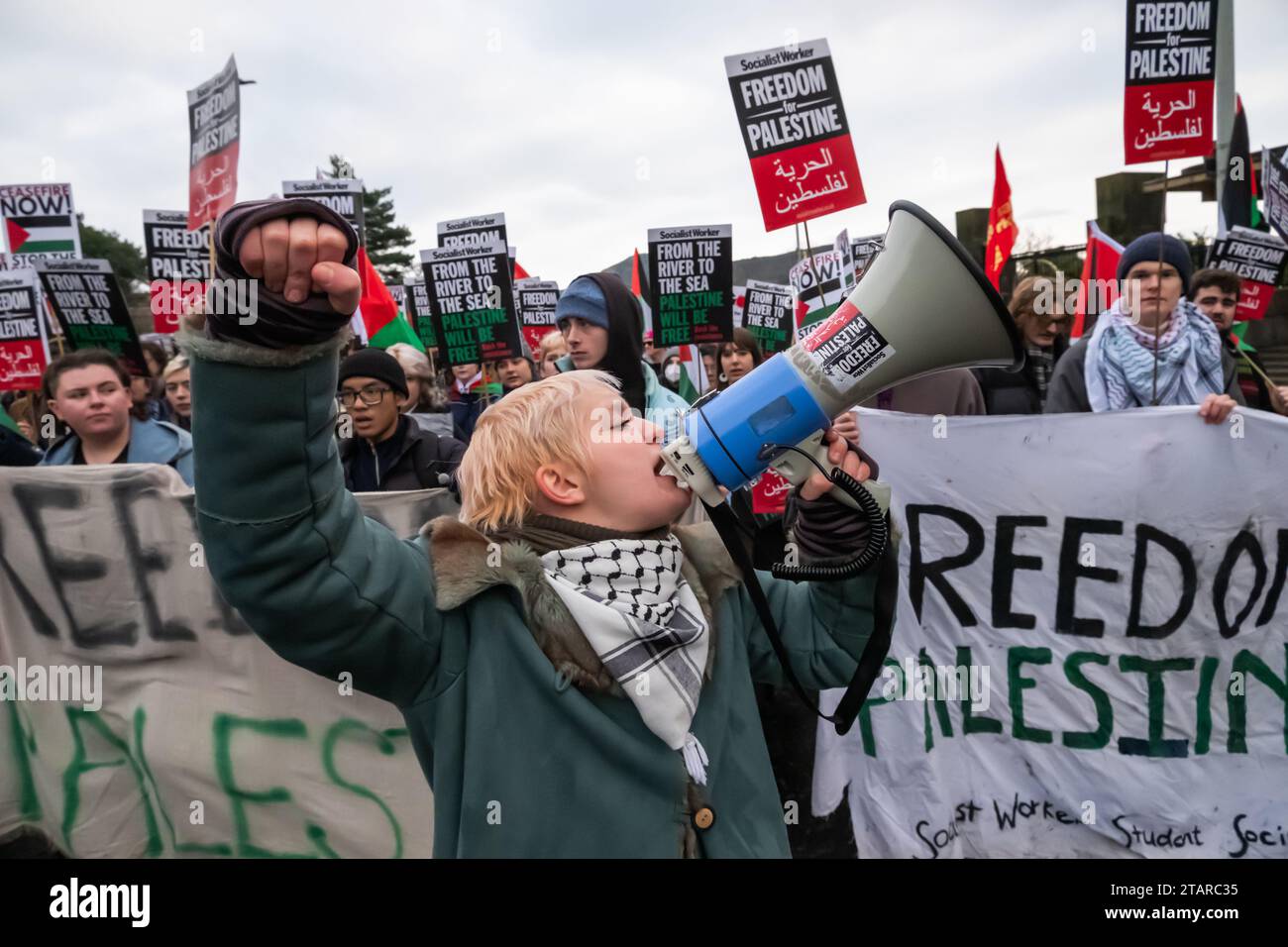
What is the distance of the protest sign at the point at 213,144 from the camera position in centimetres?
569

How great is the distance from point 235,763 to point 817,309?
5.54 m

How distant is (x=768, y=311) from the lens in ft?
28.6

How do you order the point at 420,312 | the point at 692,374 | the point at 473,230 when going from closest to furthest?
1. the point at 473,230
2. the point at 692,374
3. the point at 420,312

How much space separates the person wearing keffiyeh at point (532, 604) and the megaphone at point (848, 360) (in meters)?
0.07

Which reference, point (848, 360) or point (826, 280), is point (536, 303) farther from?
point (848, 360)

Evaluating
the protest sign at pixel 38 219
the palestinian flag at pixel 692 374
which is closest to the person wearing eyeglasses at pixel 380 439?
the palestinian flag at pixel 692 374

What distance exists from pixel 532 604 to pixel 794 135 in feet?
13.7

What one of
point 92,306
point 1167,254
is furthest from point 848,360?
point 92,306

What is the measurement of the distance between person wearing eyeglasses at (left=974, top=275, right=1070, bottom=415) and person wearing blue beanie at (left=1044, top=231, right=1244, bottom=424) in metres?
0.23

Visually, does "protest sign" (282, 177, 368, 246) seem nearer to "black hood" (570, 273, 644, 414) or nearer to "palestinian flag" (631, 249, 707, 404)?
"palestinian flag" (631, 249, 707, 404)

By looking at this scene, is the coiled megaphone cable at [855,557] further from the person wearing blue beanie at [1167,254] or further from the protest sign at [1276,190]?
the protest sign at [1276,190]

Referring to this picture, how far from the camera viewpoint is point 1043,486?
3.17m

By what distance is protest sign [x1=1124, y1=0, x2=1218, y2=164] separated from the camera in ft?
15.0
